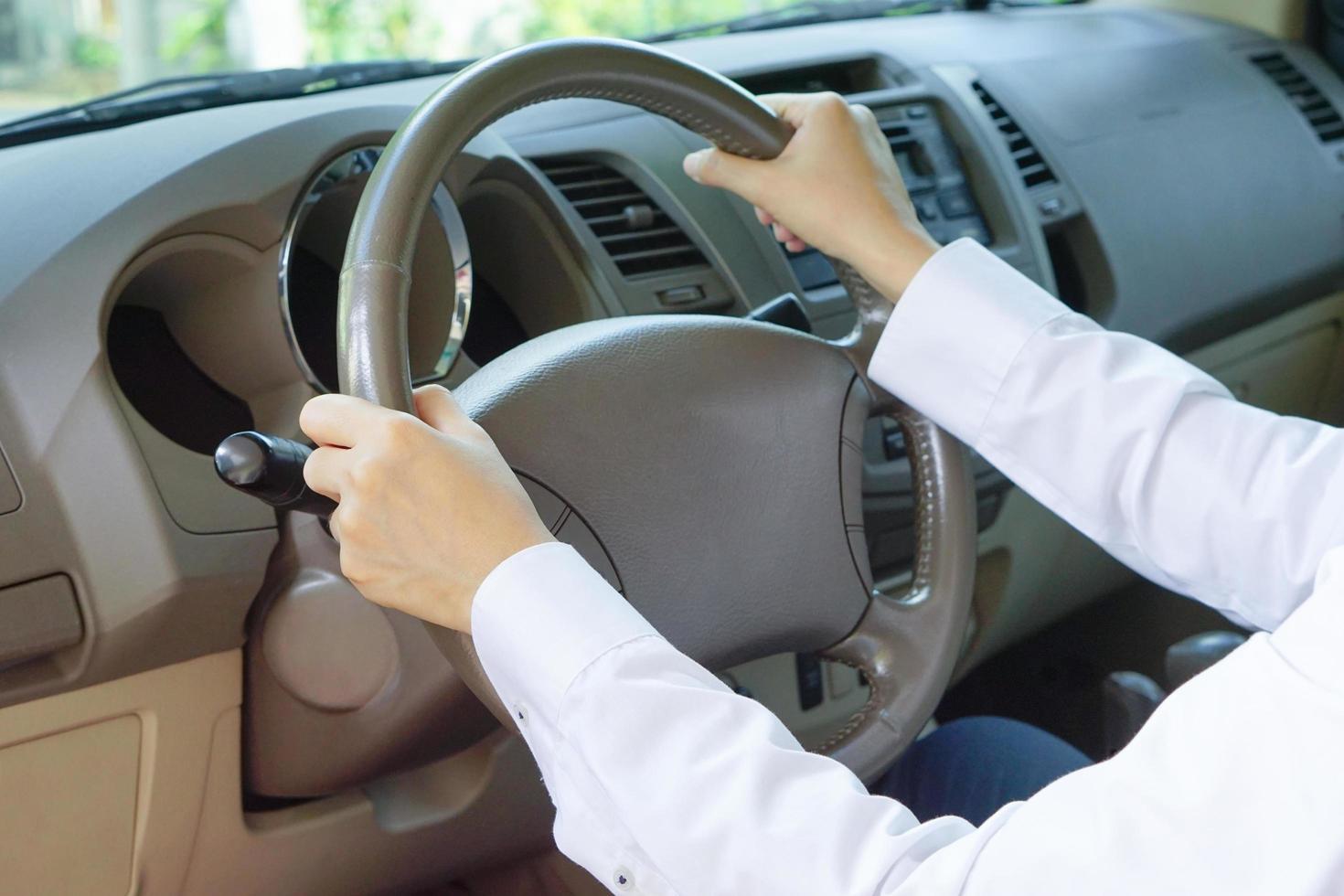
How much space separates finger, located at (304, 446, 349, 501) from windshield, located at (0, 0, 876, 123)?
330 cm

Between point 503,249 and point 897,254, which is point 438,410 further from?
point 503,249

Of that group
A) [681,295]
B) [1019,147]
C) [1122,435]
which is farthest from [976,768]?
[1019,147]

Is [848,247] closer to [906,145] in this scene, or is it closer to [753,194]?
[753,194]

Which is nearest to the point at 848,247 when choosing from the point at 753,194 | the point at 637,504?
the point at 753,194

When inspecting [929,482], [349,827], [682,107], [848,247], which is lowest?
[349,827]

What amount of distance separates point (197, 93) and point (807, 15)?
0.89 m

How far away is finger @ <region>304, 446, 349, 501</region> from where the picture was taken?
0.68 metres

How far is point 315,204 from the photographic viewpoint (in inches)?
39.8

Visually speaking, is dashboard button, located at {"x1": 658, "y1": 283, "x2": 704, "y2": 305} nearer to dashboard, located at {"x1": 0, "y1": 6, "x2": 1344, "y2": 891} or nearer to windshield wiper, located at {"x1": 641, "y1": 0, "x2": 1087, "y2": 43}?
dashboard, located at {"x1": 0, "y1": 6, "x2": 1344, "y2": 891}

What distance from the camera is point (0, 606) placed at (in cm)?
85

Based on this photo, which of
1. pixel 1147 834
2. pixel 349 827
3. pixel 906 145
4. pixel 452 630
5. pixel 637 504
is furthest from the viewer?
pixel 906 145

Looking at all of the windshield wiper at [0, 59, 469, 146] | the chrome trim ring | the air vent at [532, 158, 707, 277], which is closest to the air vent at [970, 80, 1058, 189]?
the air vent at [532, 158, 707, 277]

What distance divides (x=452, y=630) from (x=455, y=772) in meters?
0.41

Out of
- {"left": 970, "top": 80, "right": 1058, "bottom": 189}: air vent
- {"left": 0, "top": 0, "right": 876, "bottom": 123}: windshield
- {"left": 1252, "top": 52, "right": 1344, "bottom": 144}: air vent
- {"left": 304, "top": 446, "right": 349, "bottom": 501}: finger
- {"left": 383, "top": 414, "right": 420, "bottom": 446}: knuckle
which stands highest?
{"left": 383, "top": 414, "right": 420, "bottom": 446}: knuckle
